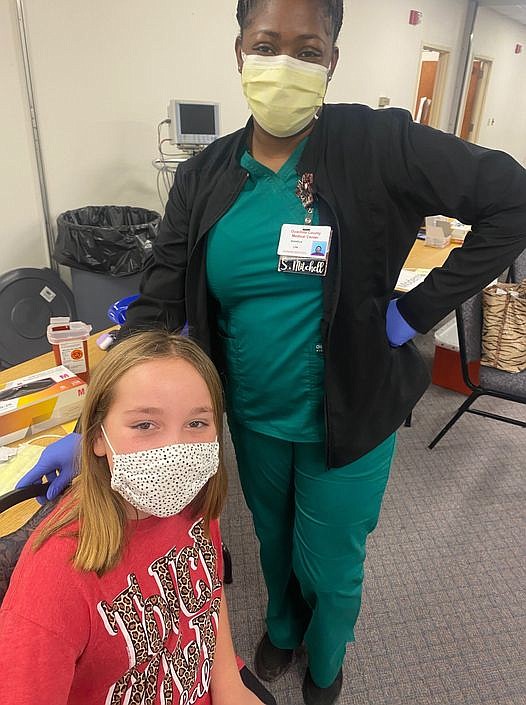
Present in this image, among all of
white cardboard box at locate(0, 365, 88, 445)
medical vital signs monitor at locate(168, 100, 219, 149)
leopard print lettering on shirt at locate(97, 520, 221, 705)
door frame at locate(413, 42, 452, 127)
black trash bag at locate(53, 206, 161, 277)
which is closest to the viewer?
leopard print lettering on shirt at locate(97, 520, 221, 705)

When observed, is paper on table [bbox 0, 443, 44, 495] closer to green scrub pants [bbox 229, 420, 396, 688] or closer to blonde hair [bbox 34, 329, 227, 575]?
blonde hair [bbox 34, 329, 227, 575]

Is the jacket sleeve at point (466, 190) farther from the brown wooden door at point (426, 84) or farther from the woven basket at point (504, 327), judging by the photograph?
the brown wooden door at point (426, 84)

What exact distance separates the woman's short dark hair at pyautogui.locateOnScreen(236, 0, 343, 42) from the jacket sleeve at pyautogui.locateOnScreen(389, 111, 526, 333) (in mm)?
197

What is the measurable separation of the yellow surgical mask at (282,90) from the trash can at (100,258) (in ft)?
6.50

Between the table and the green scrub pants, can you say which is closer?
the table

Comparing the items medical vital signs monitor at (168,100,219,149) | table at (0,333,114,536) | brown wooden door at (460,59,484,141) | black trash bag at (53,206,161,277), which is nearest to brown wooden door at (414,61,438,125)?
brown wooden door at (460,59,484,141)

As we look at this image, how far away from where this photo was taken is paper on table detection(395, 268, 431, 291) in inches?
95.8

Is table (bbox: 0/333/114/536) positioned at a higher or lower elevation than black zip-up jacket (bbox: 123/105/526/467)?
lower

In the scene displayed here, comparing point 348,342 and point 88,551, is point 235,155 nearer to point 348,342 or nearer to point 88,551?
point 348,342

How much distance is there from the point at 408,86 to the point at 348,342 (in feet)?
18.9

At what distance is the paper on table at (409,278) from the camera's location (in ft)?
7.99

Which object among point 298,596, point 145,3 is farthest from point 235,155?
point 145,3

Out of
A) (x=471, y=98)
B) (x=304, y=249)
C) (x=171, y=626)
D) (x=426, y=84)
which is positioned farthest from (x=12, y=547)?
(x=471, y=98)

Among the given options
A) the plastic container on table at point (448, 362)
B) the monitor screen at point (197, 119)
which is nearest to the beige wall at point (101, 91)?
the monitor screen at point (197, 119)
